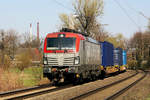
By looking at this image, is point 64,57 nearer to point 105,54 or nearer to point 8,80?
point 8,80

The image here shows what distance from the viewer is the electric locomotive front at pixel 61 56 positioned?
15.8 meters

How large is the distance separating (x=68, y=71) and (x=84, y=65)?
79.5 inches

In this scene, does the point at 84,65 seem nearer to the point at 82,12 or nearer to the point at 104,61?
the point at 104,61

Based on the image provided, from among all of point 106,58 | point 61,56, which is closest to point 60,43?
point 61,56

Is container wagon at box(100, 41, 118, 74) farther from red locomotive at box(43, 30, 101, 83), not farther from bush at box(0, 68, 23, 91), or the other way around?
bush at box(0, 68, 23, 91)

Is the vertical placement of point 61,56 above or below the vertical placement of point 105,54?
below

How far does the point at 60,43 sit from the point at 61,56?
0.96 m

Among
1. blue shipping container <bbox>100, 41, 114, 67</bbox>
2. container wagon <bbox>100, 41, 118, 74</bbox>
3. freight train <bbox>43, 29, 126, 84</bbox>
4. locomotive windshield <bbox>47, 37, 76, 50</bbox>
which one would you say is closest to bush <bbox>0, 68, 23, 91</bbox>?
freight train <bbox>43, 29, 126, 84</bbox>

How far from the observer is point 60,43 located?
53.7 feet

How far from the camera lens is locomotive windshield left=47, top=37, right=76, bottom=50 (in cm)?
1627

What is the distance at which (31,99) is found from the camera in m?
11.1

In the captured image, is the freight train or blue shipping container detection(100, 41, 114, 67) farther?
blue shipping container detection(100, 41, 114, 67)

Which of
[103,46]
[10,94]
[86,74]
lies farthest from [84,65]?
[103,46]

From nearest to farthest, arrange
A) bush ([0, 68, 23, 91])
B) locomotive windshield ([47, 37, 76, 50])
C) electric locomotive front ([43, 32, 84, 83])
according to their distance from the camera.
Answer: bush ([0, 68, 23, 91]), electric locomotive front ([43, 32, 84, 83]), locomotive windshield ([47, 37, 76, 50])
